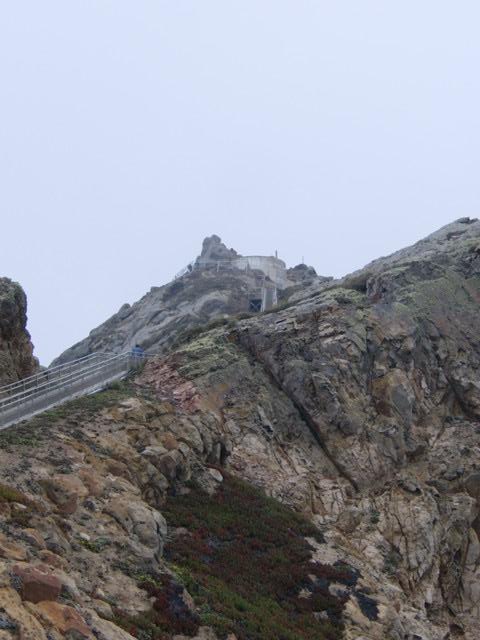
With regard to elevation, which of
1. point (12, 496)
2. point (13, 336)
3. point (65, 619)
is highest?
point (13, 336)

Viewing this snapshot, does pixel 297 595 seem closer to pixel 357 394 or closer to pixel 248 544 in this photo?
pixel 248 544

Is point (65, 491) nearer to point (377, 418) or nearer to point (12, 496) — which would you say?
point (12, 496)

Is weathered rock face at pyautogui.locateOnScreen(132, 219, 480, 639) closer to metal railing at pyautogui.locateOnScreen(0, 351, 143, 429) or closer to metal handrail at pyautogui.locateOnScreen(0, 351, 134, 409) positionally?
metal railing at pyautogui.locateOnScreen(0, 351, 143, 429)

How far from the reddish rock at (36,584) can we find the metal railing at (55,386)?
14.3m

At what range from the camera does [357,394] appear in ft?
117

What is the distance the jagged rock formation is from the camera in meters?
70.0

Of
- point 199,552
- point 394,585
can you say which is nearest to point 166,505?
point 199,552

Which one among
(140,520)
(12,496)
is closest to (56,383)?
(140,520)

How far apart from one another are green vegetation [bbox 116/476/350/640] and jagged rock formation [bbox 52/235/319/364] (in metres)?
35.6

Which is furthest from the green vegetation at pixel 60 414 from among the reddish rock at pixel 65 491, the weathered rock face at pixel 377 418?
the reddish rock at pixel 65 491

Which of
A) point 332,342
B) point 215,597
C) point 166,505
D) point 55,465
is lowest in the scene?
point 215,597

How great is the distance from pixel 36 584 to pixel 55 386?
800 inches

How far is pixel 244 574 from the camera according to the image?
76.0 feet

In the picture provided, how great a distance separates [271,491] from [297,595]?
7607 mm
